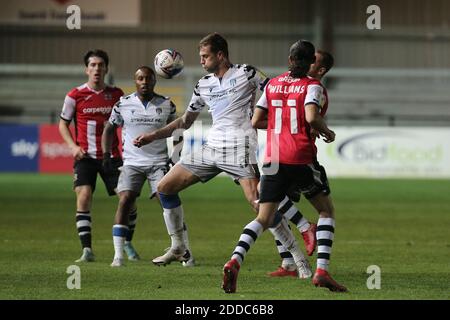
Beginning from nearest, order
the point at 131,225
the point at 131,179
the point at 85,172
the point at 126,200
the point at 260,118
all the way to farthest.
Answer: the point at 260,118 < the point at 126,200 < the point at 131,179 < the point at 85,172 < the point at 131,225

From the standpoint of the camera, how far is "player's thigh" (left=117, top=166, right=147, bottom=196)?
448 inches

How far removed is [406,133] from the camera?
26406 mm

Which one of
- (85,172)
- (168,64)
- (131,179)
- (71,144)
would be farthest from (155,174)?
(168,64)

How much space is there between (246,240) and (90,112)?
3.74 metres

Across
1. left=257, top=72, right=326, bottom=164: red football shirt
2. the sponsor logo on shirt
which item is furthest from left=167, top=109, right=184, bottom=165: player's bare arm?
left=257, top=72, right=326, bottom=164: red football shirt

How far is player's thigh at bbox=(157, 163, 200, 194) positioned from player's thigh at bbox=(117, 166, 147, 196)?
3.72 ft

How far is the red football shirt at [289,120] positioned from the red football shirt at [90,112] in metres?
3.26

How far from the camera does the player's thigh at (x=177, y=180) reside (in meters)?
10.1

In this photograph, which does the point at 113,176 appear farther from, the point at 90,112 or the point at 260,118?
the point at 260,118

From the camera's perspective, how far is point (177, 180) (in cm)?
1015

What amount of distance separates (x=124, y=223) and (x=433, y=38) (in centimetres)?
2559

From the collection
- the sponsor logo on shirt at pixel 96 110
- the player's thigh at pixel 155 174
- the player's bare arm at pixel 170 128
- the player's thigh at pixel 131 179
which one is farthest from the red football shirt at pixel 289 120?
the sponsor logo on shirt at pixel 96 110

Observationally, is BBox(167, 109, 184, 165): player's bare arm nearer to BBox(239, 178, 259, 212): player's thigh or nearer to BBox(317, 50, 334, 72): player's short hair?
BBox(239, 178, 259, 212): player's thigh
